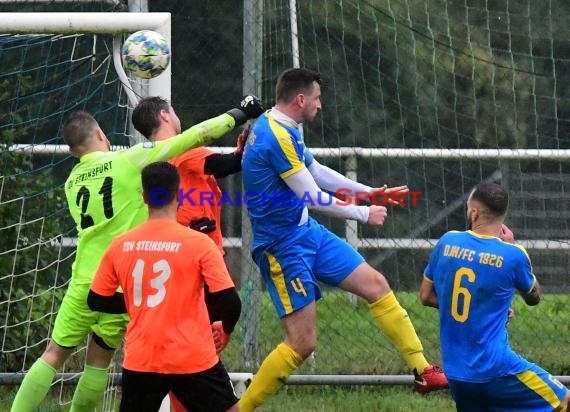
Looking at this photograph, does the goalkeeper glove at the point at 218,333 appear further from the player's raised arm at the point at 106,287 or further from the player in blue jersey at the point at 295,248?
the player in blue jersey at the point at 295,248

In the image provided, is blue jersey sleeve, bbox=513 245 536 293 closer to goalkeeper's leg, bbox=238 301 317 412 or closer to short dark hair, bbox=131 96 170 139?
goalkeeper's leg, bbox=238 301 317 412

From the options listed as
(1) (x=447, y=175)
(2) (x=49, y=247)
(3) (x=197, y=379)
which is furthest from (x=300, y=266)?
(1) (x=447, y=175)

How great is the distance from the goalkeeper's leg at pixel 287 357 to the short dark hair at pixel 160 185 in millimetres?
1550

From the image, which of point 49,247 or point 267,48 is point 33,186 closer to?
point 49,247

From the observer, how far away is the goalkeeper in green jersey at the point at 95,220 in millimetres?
6414

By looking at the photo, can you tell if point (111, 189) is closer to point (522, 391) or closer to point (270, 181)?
point (270, 181)

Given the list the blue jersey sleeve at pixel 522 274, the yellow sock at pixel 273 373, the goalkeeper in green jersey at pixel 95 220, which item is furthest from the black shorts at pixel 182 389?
the blue jersey sleeve at pixel 522 274

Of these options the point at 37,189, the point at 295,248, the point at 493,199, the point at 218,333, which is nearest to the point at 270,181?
the point at 295,248

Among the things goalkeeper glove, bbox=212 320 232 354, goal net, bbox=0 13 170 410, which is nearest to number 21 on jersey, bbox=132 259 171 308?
goalkeeper glove, bbox=212 320 232 354

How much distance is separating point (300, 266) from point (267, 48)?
8.22 feet

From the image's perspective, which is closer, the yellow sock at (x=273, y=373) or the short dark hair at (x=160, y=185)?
the short dark hair at (x=160, y=185)

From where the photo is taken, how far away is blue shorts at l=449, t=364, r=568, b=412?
5621mm

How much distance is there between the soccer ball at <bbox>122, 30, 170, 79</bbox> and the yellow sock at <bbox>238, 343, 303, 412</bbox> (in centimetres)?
171

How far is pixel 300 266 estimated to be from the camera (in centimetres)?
683
